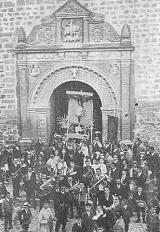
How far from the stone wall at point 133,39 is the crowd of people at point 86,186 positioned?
1.42 m

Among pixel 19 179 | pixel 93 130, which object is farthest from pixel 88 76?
pixel 19 179

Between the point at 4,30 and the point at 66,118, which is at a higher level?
the point at 4,30

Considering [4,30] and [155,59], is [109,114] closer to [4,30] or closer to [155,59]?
[155,59]

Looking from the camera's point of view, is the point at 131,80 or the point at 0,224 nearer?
the point at 0,224

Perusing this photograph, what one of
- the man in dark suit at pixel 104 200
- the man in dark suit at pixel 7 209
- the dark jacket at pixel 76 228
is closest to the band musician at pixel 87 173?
the man in dark suit at pixel 104 200

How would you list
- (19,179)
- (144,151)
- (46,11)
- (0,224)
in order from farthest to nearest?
(46,11) < (144,151) < (19,179) < (0,224)

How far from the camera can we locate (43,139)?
1628 centimetres

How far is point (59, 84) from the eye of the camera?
52.9 ft

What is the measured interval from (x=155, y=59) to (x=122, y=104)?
6.16 ft

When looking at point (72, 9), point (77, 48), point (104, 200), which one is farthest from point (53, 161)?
point (72, 9)

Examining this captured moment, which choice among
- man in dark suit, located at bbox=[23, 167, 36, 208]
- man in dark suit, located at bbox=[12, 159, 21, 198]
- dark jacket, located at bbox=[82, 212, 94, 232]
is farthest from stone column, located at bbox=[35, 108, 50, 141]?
dark jacket, located at bbox=[82, 212, 94, 232]

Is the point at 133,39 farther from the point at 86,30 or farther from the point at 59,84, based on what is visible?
the point at 59,84

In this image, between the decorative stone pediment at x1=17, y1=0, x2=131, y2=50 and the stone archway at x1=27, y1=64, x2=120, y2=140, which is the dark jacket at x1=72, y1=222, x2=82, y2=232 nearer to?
the stone archway at x1=27, y1=64, x2=120, y2=140

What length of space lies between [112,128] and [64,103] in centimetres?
210
